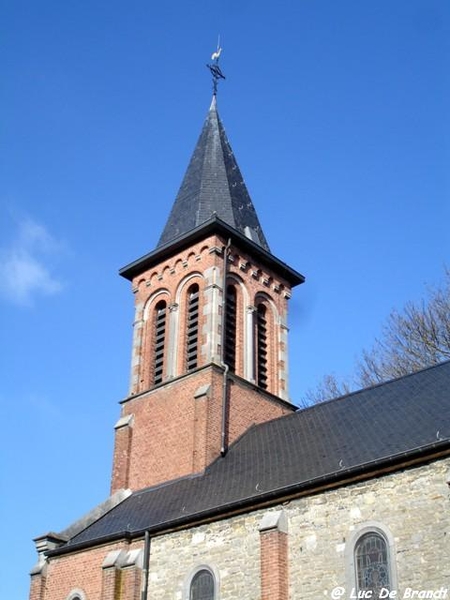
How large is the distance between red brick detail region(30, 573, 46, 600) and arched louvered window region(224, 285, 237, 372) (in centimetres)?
735

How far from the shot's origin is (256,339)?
23734mm

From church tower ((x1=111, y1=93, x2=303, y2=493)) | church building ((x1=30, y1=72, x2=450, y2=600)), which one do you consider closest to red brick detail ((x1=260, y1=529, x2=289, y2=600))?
church building ((x1=30, y1=72, x2=450, y2=600))

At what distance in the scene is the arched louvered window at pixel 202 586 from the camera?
15.6 meters

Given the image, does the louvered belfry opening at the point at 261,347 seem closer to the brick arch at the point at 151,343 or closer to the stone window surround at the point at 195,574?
the brick arch at the point at 151,343

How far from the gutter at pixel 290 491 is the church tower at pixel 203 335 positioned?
2854mm

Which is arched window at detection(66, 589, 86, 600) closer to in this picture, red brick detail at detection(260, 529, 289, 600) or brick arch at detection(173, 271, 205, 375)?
red brick detail at detection(260, 529, 289, 600)

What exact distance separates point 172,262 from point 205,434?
6.58m

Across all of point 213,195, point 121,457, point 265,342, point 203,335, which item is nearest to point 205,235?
point 213,195

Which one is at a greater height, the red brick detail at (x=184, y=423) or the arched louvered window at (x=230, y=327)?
the arched louvered window at (x=230, y=327)

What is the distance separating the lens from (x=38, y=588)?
19250 mm

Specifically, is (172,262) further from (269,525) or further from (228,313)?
(269,525)

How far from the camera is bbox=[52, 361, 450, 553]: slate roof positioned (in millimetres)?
14625

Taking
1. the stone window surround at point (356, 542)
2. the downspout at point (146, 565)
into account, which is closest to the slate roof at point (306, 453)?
the downspout at point (146, 565)

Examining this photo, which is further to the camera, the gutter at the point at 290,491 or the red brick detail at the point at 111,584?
the red brick detail at the point at 111,584
